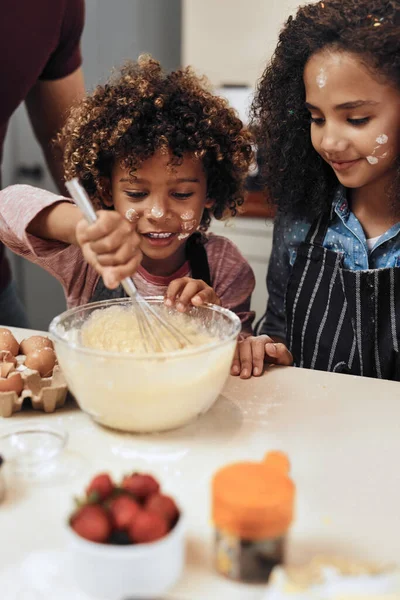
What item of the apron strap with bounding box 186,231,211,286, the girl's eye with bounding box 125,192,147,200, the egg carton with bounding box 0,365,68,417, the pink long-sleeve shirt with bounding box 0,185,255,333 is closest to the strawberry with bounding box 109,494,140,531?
the egg carton with bounding box 0,365,68,417

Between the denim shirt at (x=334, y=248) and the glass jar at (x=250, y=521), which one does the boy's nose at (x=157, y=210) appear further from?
the glass jar at (x=250, y=521)

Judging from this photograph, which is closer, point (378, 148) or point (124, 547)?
point (124, 547)

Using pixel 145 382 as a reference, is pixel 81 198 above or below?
above

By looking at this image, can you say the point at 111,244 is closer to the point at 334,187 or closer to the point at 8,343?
the point at 8,343

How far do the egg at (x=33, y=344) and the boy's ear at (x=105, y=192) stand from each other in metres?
0.39

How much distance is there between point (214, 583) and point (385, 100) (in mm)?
822

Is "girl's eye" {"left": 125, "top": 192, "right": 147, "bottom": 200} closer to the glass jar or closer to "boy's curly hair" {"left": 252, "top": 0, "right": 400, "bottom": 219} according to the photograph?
"boy's curly hair" {"left": 252, "top": 0, "right": 400, "bottom": 219}

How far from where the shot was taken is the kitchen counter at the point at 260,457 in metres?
0.61

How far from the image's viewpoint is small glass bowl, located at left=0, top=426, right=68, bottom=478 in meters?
0.73

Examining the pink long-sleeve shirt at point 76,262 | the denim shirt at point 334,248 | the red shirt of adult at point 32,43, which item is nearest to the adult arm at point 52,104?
the red shirt of adult at point 32,43

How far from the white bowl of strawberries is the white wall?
241 centimetres

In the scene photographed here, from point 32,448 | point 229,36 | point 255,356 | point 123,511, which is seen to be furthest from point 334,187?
point 229,36

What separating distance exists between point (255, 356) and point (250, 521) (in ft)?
1.70

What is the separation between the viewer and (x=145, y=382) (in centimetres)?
77
